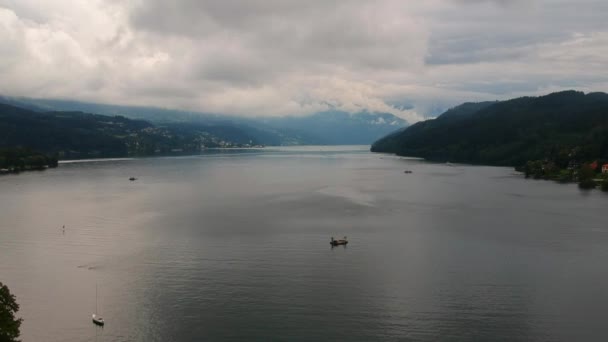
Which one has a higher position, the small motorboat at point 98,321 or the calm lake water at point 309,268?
the calm lake water at point 309,268

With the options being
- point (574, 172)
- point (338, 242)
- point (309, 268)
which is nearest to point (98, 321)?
point (309, 268)

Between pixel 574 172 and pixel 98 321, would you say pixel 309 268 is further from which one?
pixel 574 172

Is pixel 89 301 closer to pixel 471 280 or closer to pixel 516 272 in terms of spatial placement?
pixel 471 280

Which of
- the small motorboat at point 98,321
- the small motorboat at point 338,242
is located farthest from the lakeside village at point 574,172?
the small motorboat at point 98,321

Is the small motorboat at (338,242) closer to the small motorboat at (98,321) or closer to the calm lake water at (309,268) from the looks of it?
the calm lake water at (309,268)

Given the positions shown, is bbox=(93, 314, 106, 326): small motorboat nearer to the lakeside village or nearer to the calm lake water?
the calm lake water

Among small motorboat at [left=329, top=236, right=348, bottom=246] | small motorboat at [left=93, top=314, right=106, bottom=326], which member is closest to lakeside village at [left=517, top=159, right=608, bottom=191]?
small motorboat at [left=329, top=236, right=348, bottom=246]

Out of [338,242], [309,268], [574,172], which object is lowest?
[309,268]
